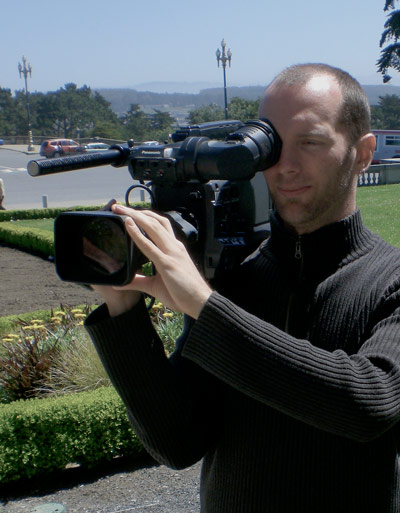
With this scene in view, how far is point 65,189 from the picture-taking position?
1177 inches

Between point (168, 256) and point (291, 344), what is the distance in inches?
12.0

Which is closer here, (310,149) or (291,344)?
(291,344)

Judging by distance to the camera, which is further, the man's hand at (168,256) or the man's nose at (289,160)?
the man's nose at (289,160)

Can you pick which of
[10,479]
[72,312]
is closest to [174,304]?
[10,479]

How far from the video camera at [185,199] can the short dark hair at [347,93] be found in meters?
0.16

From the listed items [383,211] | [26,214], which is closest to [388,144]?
[383,211]

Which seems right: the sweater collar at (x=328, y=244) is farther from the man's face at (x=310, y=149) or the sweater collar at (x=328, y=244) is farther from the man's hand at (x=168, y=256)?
the man's hand at (x=168, y=256)

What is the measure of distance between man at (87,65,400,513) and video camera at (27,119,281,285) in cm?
7

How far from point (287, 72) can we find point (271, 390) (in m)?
0.75

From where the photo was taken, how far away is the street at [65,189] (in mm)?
24708

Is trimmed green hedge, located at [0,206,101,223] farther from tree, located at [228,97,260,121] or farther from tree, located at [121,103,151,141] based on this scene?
tree, located at [121,103,151,141]

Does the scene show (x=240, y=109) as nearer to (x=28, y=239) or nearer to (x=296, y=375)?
(x=28, y=239)

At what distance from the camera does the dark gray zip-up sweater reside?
1.36m

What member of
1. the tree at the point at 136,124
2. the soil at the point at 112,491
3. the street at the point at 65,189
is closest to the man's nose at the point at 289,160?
the soil at the point at 112,491
